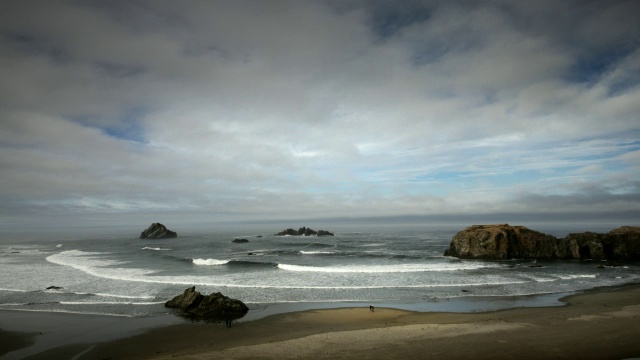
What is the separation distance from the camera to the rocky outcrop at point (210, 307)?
60.6 ft

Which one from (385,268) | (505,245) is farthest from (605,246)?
(385,268)

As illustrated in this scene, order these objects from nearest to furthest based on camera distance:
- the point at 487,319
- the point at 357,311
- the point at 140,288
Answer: the point at 487,319, the point at 357,311, the point at 140,288

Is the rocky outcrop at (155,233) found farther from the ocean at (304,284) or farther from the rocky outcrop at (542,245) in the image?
the rocky outcrop at (542,245)

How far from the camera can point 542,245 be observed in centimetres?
4594

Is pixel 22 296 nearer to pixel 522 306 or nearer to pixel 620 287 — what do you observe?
pixel 522 306

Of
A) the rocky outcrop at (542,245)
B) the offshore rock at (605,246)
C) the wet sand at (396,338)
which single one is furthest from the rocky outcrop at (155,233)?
the offshore rock at (605,246)

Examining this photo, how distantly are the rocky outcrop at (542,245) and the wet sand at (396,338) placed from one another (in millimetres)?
28083

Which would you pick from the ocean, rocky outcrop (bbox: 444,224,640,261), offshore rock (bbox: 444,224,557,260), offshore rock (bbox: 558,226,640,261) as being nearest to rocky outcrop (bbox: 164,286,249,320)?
the ocean

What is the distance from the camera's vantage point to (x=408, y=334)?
14320mm

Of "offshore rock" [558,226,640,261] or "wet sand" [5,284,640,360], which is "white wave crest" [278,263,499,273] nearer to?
"offshore rock" [558,226,640,261]

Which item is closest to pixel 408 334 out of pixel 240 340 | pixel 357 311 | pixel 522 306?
pixel 357 311

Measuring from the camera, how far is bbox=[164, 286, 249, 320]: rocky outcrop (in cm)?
1848

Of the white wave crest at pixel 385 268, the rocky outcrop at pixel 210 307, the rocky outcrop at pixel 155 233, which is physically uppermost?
the rocky outcrop at pixel 155 233

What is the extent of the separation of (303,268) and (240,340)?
24.4 m
